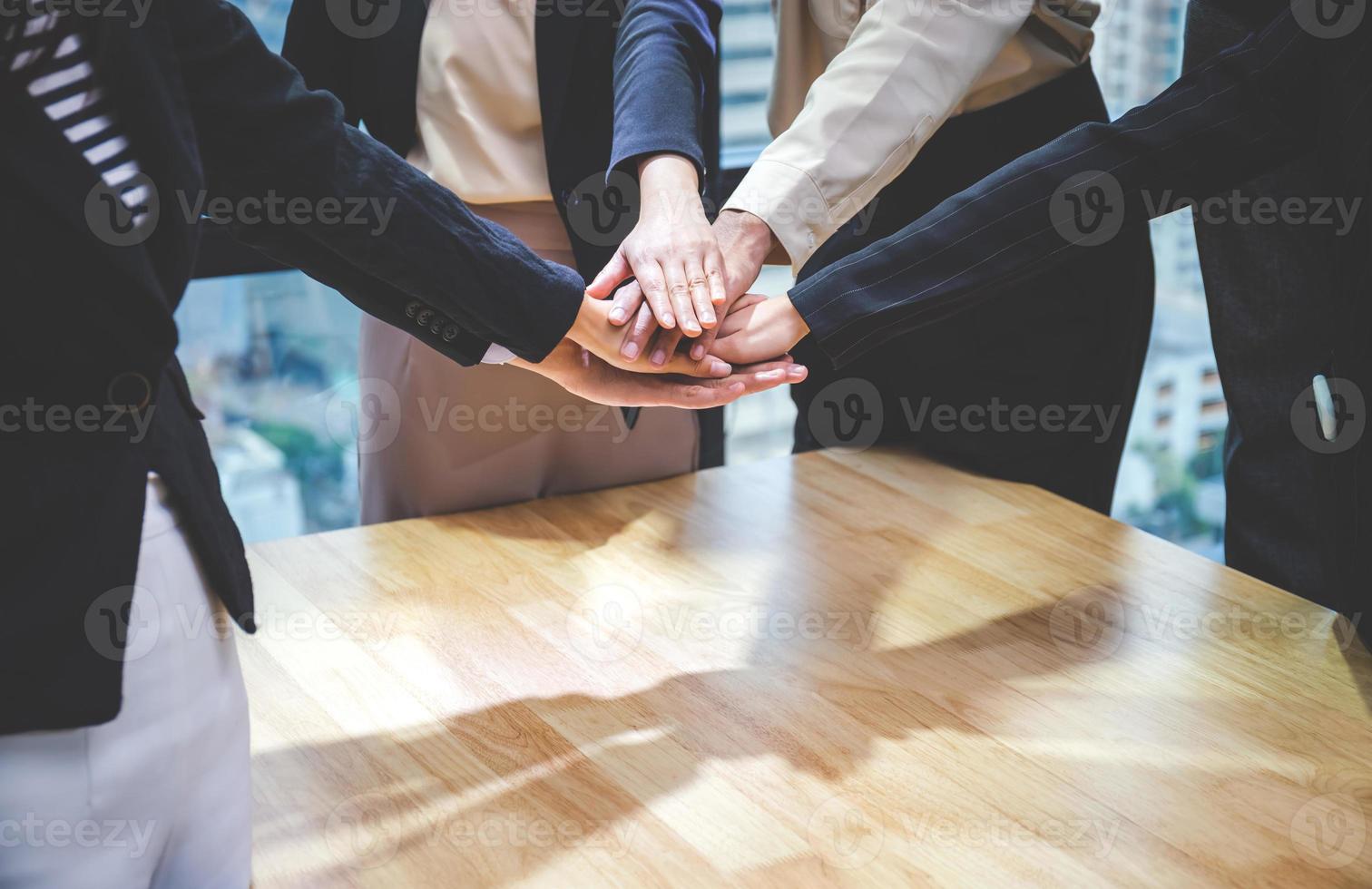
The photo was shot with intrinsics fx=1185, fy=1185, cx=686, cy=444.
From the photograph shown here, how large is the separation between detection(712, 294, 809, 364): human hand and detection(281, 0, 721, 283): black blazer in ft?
0.67

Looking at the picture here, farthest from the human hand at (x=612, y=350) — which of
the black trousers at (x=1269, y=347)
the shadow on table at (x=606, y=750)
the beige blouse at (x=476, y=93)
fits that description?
the black trousers at (x=1269, y=347)

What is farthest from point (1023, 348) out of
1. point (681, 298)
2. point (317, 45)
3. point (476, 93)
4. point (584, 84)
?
point (317, 45)

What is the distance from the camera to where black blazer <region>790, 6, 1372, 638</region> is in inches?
47.4

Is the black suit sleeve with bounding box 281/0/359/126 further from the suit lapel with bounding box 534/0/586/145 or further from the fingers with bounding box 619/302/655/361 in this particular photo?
the fingers with bounding box 619/302/655/361

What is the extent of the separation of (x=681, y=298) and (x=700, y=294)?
0.09ft

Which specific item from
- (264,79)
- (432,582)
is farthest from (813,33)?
(264,79)

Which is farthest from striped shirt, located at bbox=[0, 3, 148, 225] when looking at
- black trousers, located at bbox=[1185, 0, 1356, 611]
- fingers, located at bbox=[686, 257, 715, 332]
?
black trousers, located at bbox=[1185, 0, 1356, 611]

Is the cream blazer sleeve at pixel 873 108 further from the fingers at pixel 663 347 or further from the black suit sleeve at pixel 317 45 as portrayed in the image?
the black suit sleeve at pixel 317 45

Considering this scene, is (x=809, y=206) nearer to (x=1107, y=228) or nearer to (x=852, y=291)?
(x=852, y=291)

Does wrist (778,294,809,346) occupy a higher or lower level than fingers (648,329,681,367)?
higher

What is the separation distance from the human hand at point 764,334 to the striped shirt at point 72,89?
85 centimetres

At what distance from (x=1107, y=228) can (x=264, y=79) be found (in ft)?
3.02

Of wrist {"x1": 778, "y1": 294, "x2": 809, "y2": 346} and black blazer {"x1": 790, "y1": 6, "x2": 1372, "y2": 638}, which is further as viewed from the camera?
wrist {"x1": 778, "y1": 294, "x2": 809, "y2": 346}

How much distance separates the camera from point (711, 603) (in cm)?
133
